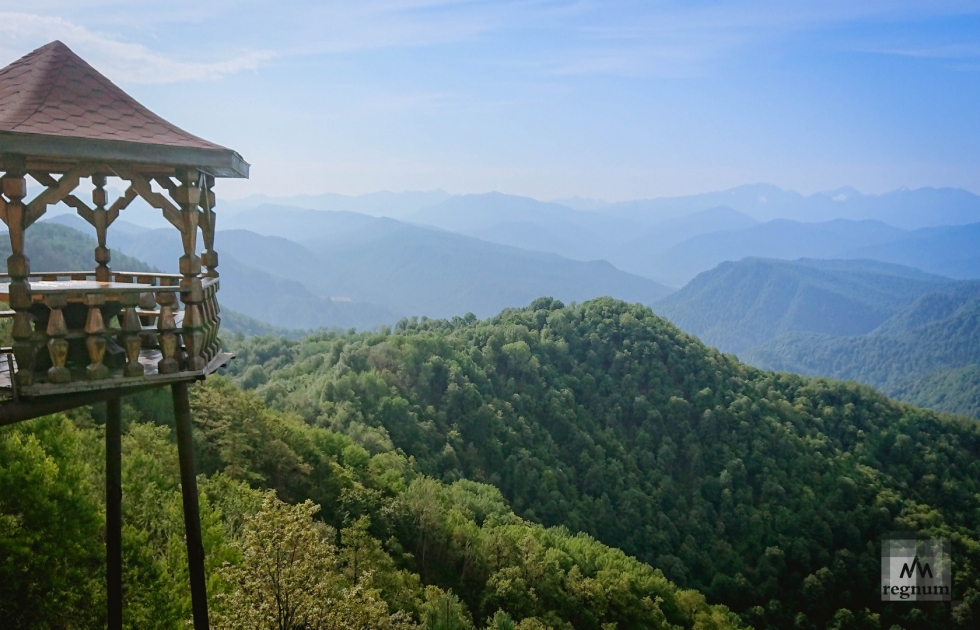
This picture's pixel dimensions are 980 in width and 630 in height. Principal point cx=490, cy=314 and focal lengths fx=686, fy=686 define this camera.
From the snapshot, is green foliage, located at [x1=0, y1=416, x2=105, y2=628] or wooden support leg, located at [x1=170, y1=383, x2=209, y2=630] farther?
green foliage, located at [x1=0, y1=416, x2=105, y2=628]

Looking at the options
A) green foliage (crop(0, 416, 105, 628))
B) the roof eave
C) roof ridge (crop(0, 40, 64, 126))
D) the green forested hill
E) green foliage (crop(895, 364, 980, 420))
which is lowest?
green foliage (crop(895, 364, 980, 420))

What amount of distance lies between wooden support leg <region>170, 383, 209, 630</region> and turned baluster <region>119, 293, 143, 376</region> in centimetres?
117

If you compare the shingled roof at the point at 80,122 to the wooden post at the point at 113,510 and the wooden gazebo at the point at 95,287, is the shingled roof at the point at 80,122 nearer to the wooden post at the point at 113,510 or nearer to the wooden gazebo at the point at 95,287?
the wooden gazebo at the point at 95,287

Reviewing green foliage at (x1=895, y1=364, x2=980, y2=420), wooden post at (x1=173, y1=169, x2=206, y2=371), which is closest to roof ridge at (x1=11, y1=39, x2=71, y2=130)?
wooden post at (x1=173, y1=169, x2=206, y2=371)

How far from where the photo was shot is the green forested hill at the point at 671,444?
61.6m

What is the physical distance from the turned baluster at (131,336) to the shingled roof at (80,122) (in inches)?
54.4

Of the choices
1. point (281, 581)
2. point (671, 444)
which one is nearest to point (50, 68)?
point (281, 581)

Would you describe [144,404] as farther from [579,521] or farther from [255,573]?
[579,521]

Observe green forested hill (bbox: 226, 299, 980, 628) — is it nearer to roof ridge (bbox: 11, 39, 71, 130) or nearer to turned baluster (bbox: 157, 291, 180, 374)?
turned baluster (bbox: 157, 291, 180, 374)

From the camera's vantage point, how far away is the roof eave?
5793 mm

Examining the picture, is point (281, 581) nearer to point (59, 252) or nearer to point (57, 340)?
point (57, 340)

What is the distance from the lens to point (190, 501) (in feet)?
25.7

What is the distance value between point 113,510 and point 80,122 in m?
5.19

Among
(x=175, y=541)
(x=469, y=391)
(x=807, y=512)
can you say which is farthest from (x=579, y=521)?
(x=175, y=541)
